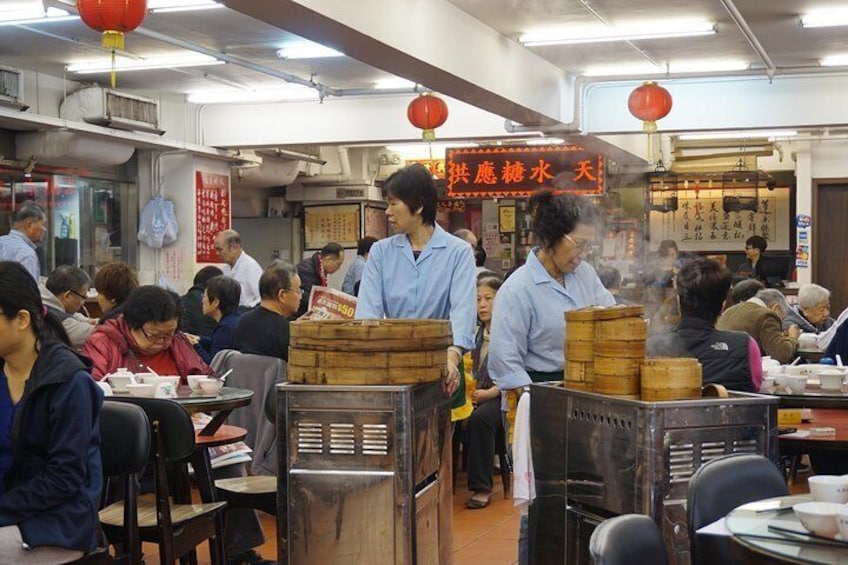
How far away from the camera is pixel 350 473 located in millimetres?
3961

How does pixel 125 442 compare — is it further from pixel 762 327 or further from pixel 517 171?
pixel 517 171

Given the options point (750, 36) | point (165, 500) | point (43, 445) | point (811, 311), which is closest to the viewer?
point (43, 445)

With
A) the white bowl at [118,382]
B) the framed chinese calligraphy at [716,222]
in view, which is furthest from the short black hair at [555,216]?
the framed chinese calligraphy at [716,222]

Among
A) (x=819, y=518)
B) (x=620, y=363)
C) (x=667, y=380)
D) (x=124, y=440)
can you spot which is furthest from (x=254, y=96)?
(x=819, y=518)

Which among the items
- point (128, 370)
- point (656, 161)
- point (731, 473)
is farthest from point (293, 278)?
point (656, 161)

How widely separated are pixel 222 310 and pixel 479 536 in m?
2.35

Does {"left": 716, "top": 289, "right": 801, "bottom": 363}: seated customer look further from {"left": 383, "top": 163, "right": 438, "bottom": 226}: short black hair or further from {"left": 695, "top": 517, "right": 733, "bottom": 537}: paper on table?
{"left": 695, "top": 517, "right": 733, "bottom": 537}: paper on table

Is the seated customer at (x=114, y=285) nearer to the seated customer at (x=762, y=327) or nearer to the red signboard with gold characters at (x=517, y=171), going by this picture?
the seated customer at (x=762, y=327)

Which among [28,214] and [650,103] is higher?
[650,103]

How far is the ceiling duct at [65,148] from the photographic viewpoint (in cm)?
1065

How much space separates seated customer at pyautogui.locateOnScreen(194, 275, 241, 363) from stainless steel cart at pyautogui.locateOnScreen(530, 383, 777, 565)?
11.1 feet

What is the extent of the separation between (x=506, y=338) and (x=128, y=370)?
73.6 inches

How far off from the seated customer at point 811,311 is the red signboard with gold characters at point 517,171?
3451 millimetres

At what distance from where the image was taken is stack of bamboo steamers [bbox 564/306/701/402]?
12.2 ft
